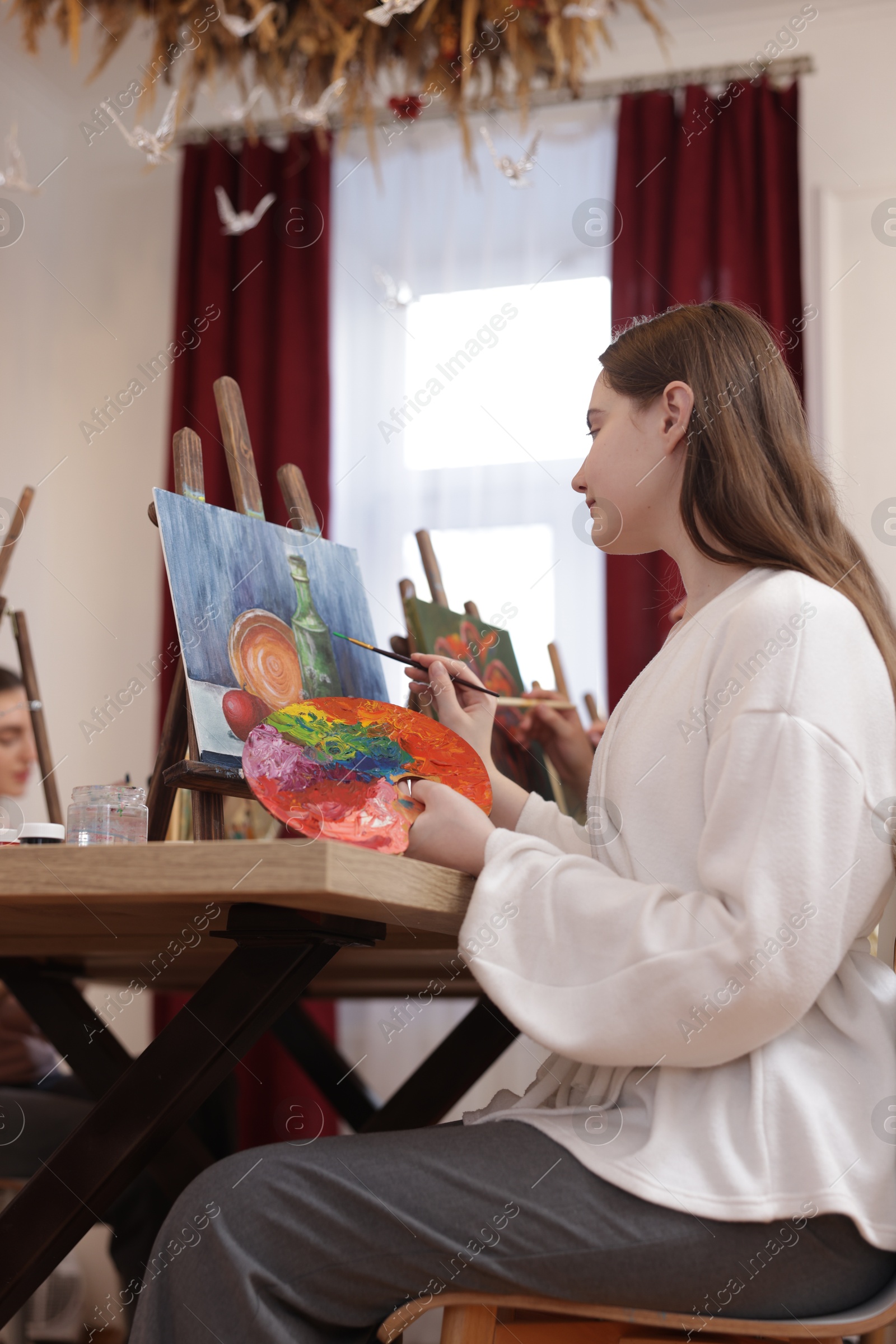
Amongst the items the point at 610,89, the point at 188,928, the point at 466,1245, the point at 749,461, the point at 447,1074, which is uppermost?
the point at 610,89

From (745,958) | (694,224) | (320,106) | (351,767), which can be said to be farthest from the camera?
(694,224)

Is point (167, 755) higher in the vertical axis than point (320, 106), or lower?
lower

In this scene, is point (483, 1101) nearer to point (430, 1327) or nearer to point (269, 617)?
point (430, 1327)

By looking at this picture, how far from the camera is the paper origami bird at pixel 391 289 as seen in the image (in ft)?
11.0

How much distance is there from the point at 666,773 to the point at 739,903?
0.19 meters

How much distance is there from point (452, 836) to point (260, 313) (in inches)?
105

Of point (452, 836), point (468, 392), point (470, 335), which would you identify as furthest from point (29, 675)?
point (470, 335)

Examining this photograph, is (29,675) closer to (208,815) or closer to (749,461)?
(208,815)

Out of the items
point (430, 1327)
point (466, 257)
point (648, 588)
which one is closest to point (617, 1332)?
point (430, 1327)

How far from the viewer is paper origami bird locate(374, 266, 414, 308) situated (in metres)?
3.34

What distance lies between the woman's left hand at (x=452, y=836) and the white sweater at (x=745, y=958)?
0.07 feet

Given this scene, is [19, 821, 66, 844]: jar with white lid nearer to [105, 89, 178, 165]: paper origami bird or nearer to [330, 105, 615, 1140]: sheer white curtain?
[105, 89, 178, 165]: paper origami bird

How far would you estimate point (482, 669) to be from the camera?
1.91m

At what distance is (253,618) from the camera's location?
141 cm
